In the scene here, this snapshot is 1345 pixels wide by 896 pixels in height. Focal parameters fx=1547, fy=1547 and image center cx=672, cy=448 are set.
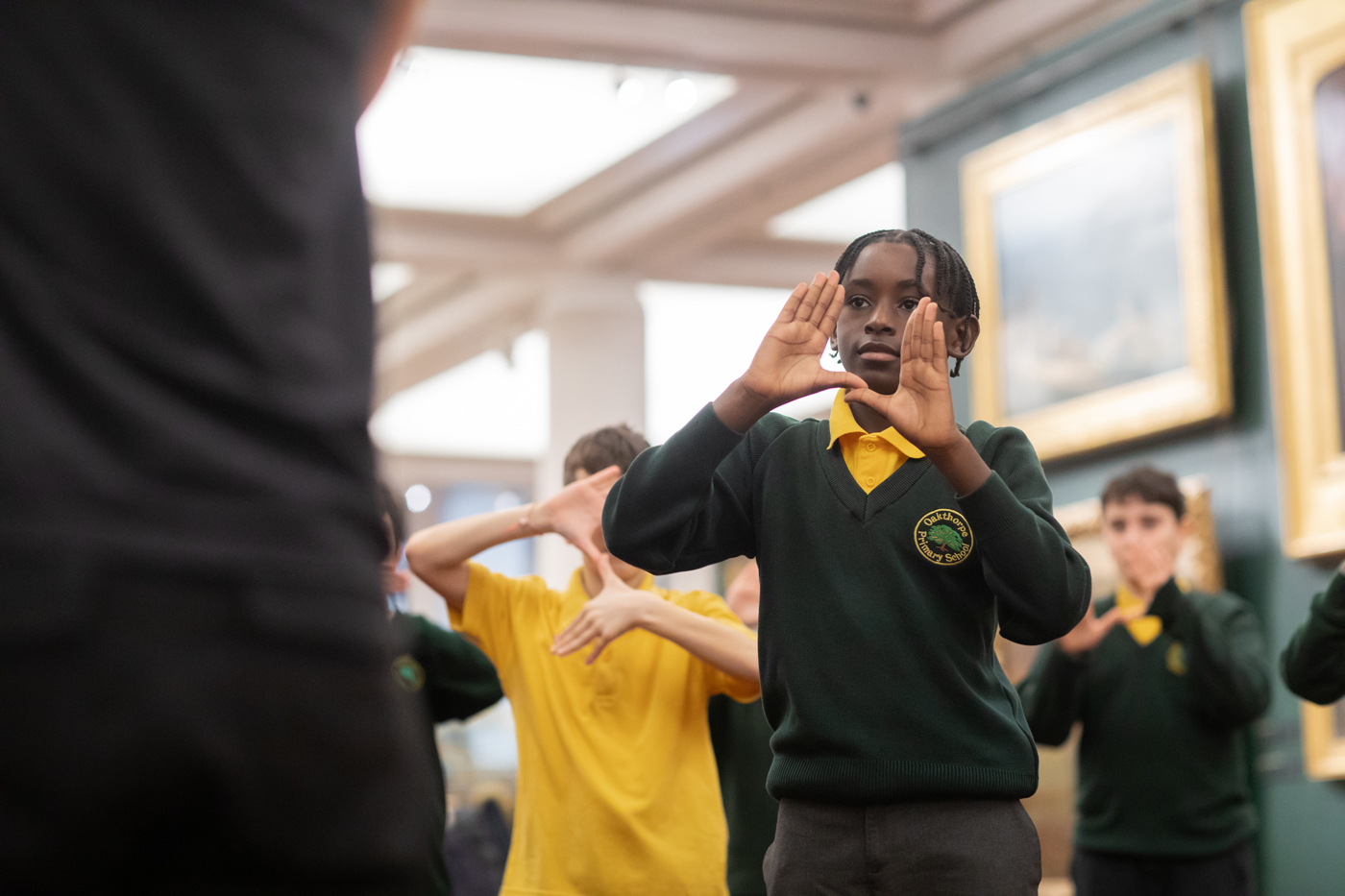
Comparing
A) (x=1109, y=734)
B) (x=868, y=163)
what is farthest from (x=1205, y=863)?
(x=868, y=163)

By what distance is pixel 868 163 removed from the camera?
855 cm

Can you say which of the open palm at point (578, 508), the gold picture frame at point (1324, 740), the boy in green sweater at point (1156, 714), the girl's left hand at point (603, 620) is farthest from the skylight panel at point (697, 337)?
the girl's left hand at point (603, 620)

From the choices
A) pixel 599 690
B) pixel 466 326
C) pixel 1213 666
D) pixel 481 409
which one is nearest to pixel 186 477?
pixel 599 690

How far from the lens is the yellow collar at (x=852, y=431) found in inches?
84.5

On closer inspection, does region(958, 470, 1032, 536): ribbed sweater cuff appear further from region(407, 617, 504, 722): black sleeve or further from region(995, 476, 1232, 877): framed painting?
region(995, 476, 1232, 877): framed painting

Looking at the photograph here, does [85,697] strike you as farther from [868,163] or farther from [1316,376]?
[868,163]

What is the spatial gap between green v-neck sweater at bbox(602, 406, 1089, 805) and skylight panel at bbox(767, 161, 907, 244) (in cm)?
693

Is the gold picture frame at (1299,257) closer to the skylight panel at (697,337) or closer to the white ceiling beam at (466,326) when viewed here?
the skylight panel at (697,337)

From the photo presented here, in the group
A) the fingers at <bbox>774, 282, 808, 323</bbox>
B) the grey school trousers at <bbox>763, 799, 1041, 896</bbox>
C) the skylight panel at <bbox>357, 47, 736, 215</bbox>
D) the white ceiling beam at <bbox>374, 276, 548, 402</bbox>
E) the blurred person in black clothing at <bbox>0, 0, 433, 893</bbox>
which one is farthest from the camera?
the white ceiling beam at <bbox>374, 276, 548, 402</bbox>

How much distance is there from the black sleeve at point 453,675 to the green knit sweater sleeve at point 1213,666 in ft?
5.90

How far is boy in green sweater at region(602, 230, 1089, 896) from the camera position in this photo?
1.94 metres

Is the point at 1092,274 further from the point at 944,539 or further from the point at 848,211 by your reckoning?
the point at 848,211

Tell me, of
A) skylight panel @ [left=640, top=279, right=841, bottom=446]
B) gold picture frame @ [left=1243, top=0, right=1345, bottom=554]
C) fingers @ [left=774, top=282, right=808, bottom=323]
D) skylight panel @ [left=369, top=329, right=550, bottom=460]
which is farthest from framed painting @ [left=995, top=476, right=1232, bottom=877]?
skylight panel @ [left=369, top=329, right=550, bottom=460]

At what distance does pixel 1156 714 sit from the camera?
4.22 meters
